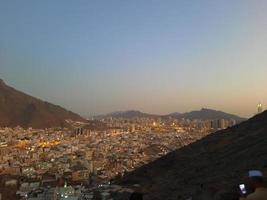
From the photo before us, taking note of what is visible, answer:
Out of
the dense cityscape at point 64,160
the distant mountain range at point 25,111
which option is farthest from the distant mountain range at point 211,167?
the distant mountain range at point 25,111

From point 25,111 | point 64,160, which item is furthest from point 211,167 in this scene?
point 25,111

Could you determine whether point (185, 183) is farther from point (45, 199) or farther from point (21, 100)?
point (21, 100)

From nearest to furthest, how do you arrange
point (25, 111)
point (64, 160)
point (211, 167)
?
point (211, 167)
point (64, 160)
point (25, 111)

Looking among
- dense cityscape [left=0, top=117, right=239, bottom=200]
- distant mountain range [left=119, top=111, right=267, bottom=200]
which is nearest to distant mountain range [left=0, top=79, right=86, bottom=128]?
dense cityscape [left=0, top=117, right=239, bottom=200]

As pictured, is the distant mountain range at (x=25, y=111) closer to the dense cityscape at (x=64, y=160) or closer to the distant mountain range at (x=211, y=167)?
the dense cityscape at (x=64, y=160)

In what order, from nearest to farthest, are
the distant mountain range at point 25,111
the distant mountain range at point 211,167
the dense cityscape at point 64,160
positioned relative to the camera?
1. the distant mountain range at point 211,167
2. the dense cityscape at point 64,160
3. the distant mountain range at point 25,111

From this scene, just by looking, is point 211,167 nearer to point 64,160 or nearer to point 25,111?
point 64,160
